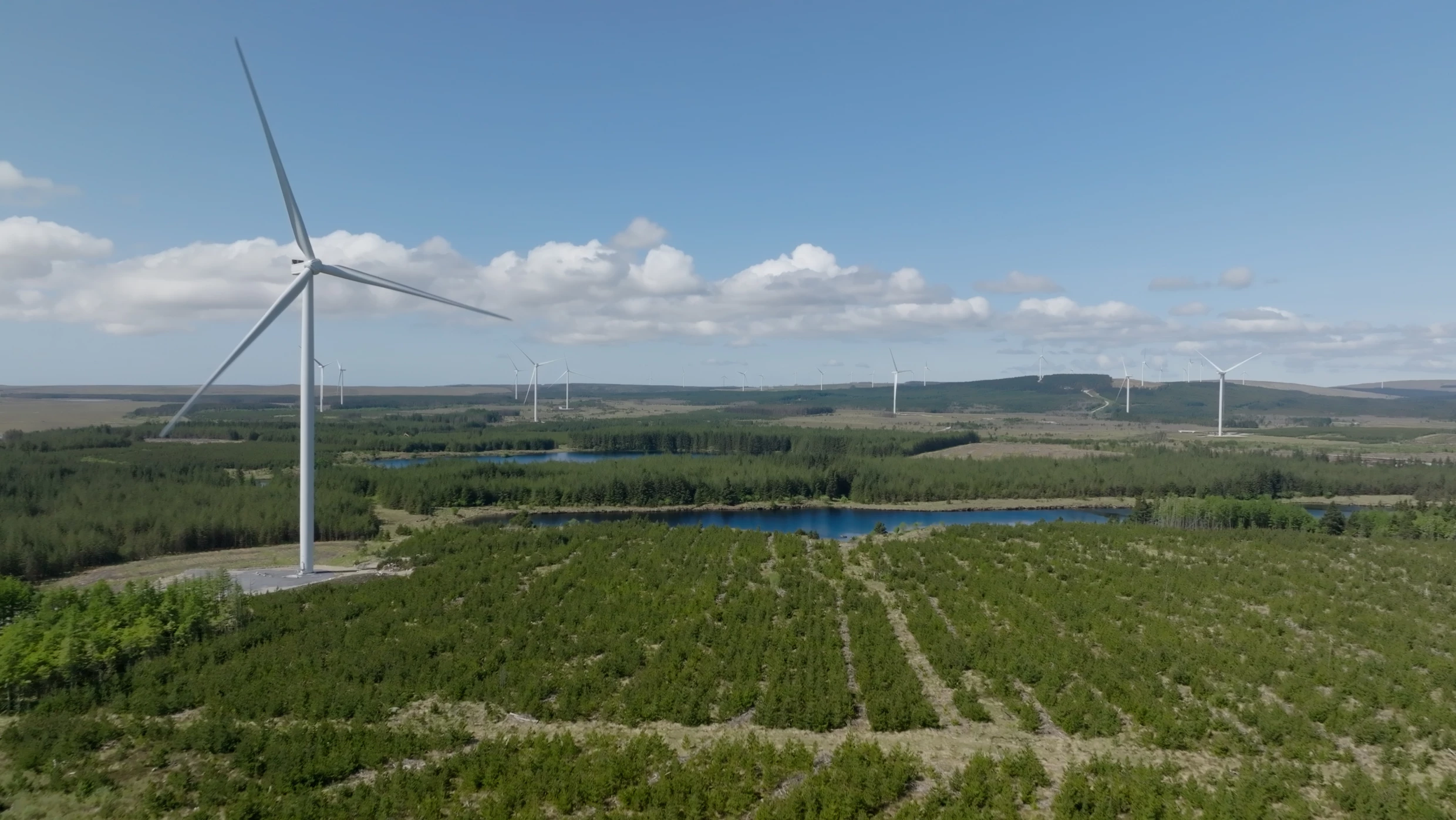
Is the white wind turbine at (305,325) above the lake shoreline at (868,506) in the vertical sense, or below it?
above

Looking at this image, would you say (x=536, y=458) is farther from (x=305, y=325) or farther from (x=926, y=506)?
(x=305, y=325)

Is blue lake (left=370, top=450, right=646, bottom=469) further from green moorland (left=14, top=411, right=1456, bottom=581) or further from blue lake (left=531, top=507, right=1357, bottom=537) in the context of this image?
blue lake (left=531, top=507, right=1357, bottom=537)

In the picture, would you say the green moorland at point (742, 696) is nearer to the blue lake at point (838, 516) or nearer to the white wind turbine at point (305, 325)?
the white wind turbine at point (305, 325)

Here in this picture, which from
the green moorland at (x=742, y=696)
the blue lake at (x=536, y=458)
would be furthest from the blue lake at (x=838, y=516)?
the blue lake at (x=536, y=458)

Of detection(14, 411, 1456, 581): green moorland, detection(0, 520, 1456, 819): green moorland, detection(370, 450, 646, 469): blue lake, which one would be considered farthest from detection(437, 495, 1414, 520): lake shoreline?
detection(0, 520, 1456, 819): green moorland

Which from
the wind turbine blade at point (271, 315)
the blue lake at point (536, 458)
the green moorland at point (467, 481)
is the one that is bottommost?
the blue lake at point (536, 458)

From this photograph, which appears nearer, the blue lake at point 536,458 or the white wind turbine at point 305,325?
the white wind turbine at point 305,325
